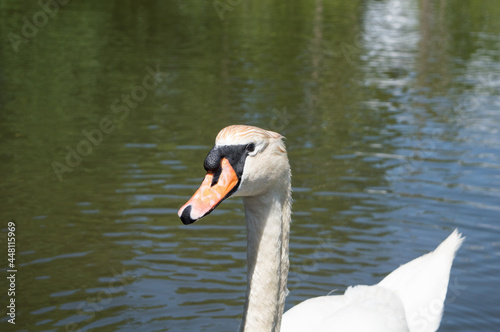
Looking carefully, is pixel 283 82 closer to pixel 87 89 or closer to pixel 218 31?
pixel 87 89

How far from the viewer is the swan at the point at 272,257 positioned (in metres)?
3.59

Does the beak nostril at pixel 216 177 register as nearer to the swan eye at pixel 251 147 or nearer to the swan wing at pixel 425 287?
the swan eye at pixel 251 147

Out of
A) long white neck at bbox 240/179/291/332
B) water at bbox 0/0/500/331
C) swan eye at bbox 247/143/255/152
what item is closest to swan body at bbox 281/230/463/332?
long white neck at bbox 240/179/291/332

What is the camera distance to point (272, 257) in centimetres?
402

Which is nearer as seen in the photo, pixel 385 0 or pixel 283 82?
pixel 283 82

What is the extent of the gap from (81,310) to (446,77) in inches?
545

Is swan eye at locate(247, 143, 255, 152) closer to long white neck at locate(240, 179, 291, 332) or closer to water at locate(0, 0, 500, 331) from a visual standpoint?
long white neck at locate(240, 179, 291, 332)

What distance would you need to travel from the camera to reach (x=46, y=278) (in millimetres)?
6828

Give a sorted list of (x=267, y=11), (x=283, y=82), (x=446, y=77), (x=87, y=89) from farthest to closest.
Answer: (x=267, y=11) → (x=446, y=77) → (x=283, y=82) → (x=87, y=89)

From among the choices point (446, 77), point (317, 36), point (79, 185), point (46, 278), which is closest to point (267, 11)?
point (317, 36)

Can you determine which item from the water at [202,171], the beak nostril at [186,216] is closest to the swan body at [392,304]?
the water at [202,171]

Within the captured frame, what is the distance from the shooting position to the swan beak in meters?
3.37

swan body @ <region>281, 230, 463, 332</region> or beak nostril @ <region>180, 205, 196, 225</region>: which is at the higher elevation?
beak nostril @ <region>180, 205, 196, 225</region>

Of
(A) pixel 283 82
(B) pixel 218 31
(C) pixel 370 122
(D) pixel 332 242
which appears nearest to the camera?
(D) pixel 332 242
